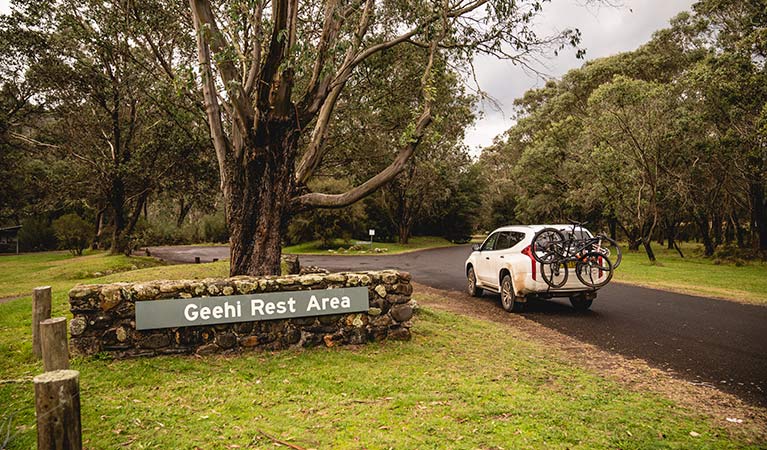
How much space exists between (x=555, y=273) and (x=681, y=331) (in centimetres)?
232

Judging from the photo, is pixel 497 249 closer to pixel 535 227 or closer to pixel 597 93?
pixel 535 227

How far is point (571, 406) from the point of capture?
448cm

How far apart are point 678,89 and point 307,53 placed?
23124mm

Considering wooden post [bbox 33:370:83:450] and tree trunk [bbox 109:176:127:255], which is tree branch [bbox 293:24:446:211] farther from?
tree trunk [bbox 109:176:127:255]

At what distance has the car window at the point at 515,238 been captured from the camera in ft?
31.7

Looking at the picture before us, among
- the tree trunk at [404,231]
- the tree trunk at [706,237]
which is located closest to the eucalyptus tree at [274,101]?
the tree trunk at [706,237]

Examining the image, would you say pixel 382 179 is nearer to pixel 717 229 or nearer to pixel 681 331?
pixel 681 331

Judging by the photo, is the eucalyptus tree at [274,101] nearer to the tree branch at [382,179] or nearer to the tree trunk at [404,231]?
the tree branch at [382,179]

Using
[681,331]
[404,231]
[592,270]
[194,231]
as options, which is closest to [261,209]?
[592,270]

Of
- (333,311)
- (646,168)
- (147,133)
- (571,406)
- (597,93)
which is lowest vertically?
(571,406)

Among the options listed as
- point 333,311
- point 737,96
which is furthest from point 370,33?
point 737,96

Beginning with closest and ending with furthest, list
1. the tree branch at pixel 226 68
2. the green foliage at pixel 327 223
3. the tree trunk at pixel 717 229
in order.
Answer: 1. the tree branch at pixel 226 68
2. the green foliage at pixel 327 223
3. the tree trunk at pixel 717 229

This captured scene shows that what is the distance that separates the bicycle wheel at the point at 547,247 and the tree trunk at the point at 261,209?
508cm

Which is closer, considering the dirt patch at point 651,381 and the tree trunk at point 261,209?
the dirt patch at point 651,381
